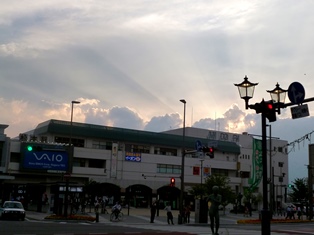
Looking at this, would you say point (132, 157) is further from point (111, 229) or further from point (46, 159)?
point (111, 229)

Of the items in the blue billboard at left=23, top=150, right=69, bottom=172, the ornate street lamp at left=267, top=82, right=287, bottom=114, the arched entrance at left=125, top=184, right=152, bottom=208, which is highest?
the blue billboard at left=23, top=150, right=69, bottom=172

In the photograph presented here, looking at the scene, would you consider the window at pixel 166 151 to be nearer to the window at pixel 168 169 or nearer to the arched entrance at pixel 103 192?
the window at pixel 168 169

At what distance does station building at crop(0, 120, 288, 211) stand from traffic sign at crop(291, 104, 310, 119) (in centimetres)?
4192

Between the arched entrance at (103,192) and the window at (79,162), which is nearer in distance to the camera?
the arched entrance at (103,192)

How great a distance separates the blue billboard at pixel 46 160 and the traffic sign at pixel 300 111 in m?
52.5

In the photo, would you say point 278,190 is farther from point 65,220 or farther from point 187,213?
point 65,220

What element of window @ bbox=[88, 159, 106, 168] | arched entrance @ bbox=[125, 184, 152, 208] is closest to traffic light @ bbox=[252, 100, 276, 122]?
window @ bbox=[88, 159, 106, 168]

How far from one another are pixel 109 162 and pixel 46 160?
1079 centimetres

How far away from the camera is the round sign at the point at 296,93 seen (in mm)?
16906

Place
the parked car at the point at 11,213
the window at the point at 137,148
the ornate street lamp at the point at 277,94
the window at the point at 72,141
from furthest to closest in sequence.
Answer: the window at the point at 137,148
the window at the point at 72,141
the parked car at the point at 11,213
the ornate street lamp at the point at 277,94

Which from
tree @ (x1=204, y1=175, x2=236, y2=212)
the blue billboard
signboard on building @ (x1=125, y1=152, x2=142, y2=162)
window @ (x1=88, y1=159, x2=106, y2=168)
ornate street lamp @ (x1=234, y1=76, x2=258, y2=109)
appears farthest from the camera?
signboard on building @ (x1=125, y1=152, x2=142, y2=162)

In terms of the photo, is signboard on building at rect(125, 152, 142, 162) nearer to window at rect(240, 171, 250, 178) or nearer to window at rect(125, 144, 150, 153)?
window at rect(125, 144, 150, 153)

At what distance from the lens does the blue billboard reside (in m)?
65.5

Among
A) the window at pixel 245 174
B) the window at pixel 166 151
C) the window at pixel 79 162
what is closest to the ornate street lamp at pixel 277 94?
the window at pixel 79 162
